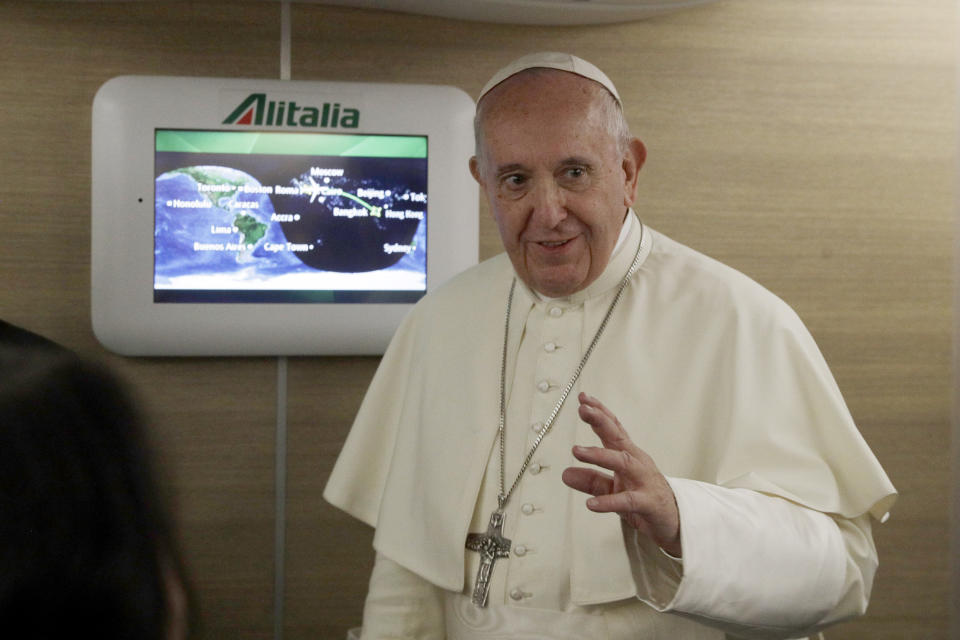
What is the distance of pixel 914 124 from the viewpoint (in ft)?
10.5

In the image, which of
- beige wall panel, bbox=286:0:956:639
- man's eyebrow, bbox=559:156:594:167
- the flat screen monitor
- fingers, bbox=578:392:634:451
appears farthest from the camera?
beige wall panel, bbox=286:0:956:639

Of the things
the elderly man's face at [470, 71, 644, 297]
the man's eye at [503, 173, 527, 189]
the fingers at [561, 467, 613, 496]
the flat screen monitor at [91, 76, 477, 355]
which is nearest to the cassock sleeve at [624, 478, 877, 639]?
the fingers at [561, 467, 613, 496]

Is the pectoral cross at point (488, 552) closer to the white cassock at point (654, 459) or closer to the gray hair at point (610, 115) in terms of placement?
the white cassock at point (654, 459)

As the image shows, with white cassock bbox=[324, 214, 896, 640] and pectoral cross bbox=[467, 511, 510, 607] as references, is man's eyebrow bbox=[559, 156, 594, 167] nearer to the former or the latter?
white cassock bbox=[324, 214, 896, 640]

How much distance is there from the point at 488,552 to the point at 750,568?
0.58 meters

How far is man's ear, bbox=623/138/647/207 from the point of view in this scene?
2.13 meters

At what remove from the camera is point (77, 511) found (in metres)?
0.69

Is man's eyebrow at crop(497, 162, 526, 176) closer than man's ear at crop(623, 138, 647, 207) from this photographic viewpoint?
Yes

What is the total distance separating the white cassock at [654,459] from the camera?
167cm

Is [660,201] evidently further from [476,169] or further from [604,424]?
[604,424]

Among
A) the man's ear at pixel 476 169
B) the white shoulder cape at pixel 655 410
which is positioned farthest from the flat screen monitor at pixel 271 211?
the man's ear at pixel 476 169

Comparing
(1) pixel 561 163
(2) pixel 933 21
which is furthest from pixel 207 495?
(2) pixel 933 21

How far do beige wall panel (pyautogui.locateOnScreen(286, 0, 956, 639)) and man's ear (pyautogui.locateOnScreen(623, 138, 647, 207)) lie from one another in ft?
3.17

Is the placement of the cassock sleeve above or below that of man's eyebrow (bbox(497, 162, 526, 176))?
below
